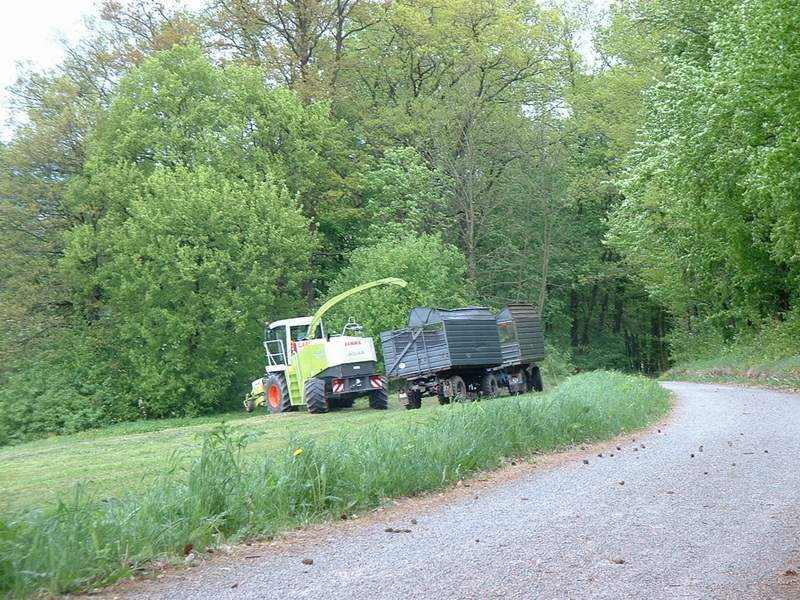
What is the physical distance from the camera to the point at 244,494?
26.0 ft

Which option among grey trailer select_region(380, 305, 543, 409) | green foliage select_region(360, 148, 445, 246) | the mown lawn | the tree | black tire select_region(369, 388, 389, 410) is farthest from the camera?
green foliage select_region(360, 148, 445, 246)

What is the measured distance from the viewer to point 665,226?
33.1 metres

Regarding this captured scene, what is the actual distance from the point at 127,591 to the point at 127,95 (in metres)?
34.2

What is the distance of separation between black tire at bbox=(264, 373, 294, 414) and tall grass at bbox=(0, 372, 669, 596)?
1629 centimetres

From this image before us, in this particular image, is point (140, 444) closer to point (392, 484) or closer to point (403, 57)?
point (392, 484)

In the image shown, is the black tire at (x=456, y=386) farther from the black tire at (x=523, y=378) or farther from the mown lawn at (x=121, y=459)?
the black tire at (x=523, y=378)

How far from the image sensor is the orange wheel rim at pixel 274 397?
29250 mm

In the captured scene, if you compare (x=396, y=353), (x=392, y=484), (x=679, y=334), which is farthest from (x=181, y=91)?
(x=392, y=484)

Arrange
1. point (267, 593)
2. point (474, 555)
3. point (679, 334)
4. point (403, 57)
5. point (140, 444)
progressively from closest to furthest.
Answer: point (267, 593) → point (474, 555) → point (140, 444) → point (403, 57) → point (679, 334)

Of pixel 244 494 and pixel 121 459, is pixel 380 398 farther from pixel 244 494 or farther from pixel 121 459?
pixel 244 494

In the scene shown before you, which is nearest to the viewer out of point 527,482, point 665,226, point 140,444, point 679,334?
point 527,482

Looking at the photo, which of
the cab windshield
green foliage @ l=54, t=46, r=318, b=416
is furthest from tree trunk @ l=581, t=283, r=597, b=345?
the cab windshield

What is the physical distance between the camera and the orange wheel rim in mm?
29250

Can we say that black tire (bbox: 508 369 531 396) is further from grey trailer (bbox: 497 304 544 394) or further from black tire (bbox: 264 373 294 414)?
black tire (bbox: 264 373 294 414)
